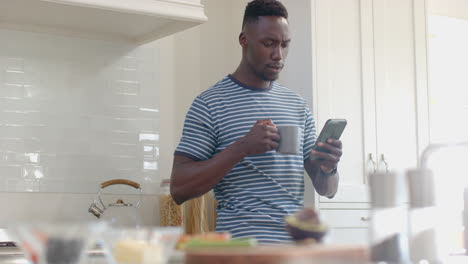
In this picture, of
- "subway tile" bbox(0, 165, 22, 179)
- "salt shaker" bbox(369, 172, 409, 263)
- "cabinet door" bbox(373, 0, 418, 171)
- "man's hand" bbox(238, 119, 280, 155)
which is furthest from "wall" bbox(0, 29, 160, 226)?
"salt shaker" bbox(369, 172, 409, 263)

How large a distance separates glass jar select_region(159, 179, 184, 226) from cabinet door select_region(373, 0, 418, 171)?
2.92 ft

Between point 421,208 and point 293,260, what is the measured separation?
0.93ft

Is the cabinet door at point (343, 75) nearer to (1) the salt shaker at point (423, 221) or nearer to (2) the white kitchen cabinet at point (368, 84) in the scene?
(2) the white kitchen cabinet at point (368, 84)

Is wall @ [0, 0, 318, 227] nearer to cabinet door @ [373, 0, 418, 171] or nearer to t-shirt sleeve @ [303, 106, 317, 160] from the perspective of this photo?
cabinet door @ [373, 0, 418, 171]

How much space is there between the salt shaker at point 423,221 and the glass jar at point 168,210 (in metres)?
1.99

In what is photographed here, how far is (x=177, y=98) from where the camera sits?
11.2 feet

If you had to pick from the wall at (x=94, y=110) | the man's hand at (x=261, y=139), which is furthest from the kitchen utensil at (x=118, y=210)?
the man's hand at (x=261, y=139)

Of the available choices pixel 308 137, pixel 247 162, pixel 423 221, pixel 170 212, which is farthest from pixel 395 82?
pixel 423 221

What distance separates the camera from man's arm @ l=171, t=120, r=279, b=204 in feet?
5.97

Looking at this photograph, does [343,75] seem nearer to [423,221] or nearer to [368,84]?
[368,84]

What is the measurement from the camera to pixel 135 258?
3.33 feet

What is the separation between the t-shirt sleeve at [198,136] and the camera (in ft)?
6.58

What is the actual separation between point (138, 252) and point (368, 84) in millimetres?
2358

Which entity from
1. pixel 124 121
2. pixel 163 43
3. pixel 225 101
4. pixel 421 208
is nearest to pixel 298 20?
pixel 163 43
